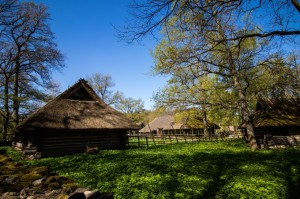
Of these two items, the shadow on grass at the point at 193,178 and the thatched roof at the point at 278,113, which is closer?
the shadow on grass at the point at 193,178

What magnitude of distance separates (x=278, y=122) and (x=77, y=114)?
1799cm

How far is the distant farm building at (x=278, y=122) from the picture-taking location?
1980 centimetres

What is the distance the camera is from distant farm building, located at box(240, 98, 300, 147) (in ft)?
65.0

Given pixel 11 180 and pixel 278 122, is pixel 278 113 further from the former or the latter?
pixel 11 180

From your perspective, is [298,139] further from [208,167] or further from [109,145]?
[109,145]

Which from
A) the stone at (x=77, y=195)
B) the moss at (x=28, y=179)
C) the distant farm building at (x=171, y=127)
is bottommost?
the stone at (x=77, y=195)

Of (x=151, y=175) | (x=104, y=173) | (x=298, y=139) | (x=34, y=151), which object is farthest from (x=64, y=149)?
(x=298, y=139)

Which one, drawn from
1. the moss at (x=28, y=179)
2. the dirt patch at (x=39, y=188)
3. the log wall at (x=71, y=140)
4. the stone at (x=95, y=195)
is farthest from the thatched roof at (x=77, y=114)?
the stone at (x=95, y=195)

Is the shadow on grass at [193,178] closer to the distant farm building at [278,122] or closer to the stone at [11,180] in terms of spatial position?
the stone at [11,180]

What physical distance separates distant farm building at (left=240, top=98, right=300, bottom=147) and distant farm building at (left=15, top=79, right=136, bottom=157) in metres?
12.3

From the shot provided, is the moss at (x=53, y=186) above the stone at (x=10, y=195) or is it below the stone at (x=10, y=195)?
below

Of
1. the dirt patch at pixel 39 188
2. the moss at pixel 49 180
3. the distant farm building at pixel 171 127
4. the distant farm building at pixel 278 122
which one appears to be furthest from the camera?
the distant farm building at pixel 171 127

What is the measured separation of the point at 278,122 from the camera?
69.9 ft

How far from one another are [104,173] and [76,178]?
115 cm
